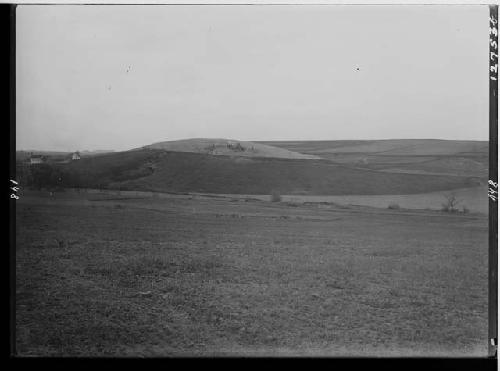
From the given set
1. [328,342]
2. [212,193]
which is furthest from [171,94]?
[328,342]

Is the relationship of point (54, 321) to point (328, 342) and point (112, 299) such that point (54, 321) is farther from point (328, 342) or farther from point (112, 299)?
point (328, 342)

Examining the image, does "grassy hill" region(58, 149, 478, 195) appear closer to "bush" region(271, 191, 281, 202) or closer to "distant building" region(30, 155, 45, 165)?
"bush" region(271, 191, 281, 202)

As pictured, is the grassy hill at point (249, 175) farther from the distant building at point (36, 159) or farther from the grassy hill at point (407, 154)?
the distant building at point (36, 159)

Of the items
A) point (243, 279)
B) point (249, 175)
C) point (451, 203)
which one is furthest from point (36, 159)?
point (451, 203)

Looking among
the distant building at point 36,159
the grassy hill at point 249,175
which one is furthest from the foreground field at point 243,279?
the distant building at point 36,159

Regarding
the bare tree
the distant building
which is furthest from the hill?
the bare tree

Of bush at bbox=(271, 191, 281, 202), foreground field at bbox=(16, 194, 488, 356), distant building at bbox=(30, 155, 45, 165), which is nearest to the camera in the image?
foreground field at bbox=(16, 194, 488, 356)
